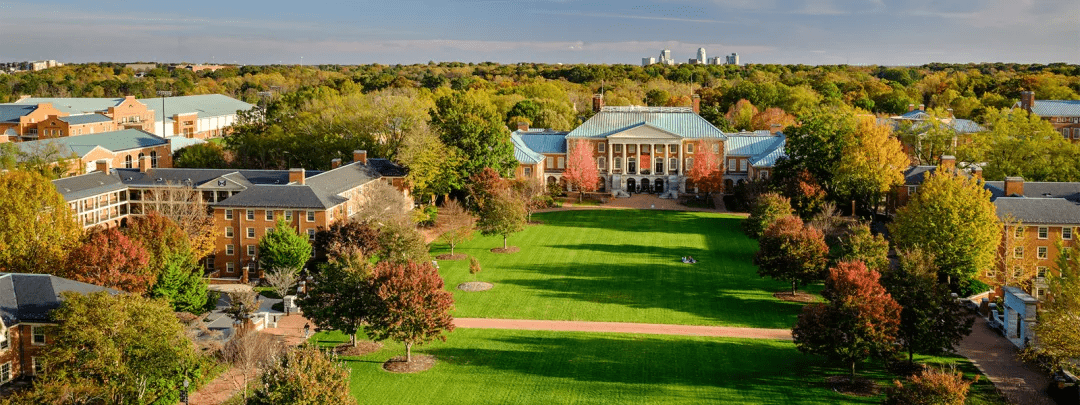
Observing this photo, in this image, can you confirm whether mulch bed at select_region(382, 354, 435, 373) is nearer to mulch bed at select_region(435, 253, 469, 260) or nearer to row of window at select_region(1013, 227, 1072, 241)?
mulch bed at select_region(435, 253, 469, 260)

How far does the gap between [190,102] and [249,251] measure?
92.7 metres

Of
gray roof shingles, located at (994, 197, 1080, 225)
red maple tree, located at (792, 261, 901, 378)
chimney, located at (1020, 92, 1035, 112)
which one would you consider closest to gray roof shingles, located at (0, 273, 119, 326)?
red maple tree, located at (792, 261, 901, 378)

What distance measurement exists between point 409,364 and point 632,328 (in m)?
12.6

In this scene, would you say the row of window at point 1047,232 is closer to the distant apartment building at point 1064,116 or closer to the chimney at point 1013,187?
the chimney at point 1013,187

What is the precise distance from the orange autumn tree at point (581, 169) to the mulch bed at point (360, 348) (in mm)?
51186

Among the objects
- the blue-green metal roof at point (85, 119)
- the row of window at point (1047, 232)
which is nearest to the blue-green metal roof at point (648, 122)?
the row of window at point (1047, 232)

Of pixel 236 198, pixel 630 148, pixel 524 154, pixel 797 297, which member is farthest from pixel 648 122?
pixel 236 198

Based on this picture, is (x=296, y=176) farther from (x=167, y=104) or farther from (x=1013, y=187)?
(x=167, y=104)

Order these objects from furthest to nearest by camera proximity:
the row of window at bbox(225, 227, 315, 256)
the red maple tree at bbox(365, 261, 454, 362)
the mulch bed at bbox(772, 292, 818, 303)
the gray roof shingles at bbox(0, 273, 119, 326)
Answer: the row of window at bbox(225, 227, 315, 256), the mulch bed at bbox(772, 292, 818, 303), the red maple tree at bbox(365, 261, 454, 362), the gray roof shingles at bbox(0, 273, 119, 326)

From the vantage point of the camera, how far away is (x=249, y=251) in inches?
2594

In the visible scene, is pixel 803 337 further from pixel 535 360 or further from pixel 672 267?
pixel 672 267

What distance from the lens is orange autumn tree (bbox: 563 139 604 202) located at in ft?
320

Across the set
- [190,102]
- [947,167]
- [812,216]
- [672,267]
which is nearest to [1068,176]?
[947,167]

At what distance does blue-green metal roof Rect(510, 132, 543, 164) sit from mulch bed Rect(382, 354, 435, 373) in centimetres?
5183
